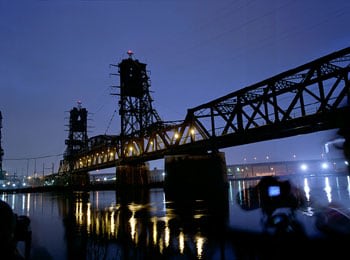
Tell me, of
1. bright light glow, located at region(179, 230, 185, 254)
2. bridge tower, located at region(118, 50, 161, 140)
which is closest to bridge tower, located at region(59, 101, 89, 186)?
bridge tower, located at region(118, 50, 161, 140)

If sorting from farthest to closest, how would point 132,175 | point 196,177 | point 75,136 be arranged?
point 75,136 < point 132,175 < point 196,177

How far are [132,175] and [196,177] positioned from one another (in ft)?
110

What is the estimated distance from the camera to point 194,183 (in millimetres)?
36656

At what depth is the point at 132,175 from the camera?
67.8 m

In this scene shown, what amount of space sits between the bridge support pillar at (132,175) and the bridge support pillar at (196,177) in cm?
3006

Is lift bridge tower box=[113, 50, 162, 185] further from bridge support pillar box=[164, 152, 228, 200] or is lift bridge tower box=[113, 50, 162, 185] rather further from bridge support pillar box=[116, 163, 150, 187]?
bridge support pillar box=[164, 152, 228, 200]

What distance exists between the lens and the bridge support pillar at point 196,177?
36719 mm

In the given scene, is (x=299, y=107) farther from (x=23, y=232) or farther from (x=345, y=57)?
(x=23, y=232)

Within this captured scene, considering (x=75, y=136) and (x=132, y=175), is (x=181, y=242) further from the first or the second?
(x=75, y=136)

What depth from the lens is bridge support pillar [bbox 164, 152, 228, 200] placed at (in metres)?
36.7

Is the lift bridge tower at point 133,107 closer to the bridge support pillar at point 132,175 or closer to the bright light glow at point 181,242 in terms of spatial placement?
the bridge support pillar at point 132,175

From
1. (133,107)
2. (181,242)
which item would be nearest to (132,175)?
(133,107)

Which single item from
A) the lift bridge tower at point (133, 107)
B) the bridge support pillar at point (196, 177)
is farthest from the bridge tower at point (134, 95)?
the bridge support pillar at point (196, 177)

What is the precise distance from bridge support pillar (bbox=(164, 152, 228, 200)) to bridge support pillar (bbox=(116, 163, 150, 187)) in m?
30.1
